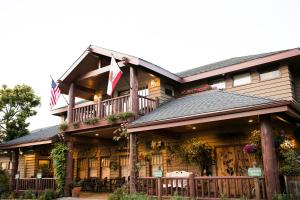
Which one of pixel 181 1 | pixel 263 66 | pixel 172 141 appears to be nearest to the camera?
pixel 263 66

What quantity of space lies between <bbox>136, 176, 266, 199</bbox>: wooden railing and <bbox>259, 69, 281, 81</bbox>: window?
5.07 meters

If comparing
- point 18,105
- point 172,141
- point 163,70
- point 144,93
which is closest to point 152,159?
point 172,141

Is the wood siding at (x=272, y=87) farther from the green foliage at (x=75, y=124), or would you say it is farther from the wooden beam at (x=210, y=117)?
the green foliage at (x=75, y=124)

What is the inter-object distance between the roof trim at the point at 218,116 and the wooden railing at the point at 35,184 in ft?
20.1

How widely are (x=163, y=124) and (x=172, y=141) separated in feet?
11.4

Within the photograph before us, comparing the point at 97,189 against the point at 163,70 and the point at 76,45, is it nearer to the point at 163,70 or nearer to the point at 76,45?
the point at 163,70


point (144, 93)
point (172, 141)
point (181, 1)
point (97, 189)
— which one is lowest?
point (97, 189)

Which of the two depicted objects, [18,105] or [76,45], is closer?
[18,105]

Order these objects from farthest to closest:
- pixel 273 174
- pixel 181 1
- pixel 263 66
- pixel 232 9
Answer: pixel 232 9
pixel 181 1
pixel 263 66
pixel 273 174

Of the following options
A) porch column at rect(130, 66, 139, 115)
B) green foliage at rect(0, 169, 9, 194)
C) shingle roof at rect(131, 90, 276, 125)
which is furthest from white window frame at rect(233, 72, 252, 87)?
green foliage at rect(0, 169, 9, 194)

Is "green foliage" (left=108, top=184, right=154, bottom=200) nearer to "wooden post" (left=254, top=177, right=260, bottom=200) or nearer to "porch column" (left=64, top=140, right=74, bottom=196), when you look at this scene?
"wooden post" (left=254, top=177, right=260, bottom=200)

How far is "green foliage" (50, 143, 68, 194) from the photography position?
48.4 feet

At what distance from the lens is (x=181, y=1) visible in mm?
28641

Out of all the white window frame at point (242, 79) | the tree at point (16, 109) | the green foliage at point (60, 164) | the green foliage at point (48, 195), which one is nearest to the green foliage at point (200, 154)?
the white window frame at point (242, 79)
